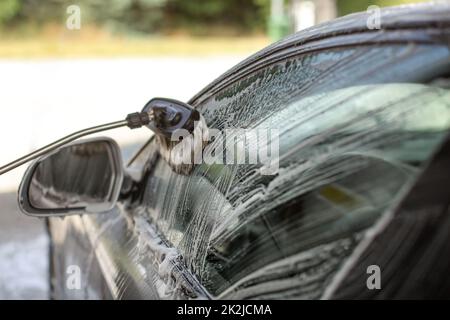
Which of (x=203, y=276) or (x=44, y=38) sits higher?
(x=44, y=38)

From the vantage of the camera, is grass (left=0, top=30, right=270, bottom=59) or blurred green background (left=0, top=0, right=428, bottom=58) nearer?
grass (left=0, top=30, right=270, bottom=59)

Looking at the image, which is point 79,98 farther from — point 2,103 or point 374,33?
point 374,33

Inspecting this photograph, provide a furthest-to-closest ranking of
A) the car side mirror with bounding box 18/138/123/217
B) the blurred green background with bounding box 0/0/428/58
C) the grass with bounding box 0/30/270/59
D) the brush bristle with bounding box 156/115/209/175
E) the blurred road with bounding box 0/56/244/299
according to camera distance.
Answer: the blurred green background with bounding box 0/0/428/58
the grass with bounding box 0/30/270/59
the blurred road with bounding box 0/56/244/299
the car side mirror with bounding box 18/138/123/217
the brush bristle with bounding box 156/115/209/175

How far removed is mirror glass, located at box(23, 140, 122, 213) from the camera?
255 centimetres

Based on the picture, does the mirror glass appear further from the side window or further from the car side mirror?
the side window

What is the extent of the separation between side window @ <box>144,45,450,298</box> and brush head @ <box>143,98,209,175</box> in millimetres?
118

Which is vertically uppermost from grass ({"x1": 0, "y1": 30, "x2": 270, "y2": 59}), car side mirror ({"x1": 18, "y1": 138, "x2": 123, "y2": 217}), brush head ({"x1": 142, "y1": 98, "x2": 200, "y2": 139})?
grass ({"x1": 0, "y1": 30, "x2": 270, "y2": 59})

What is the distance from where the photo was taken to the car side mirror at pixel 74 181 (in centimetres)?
252

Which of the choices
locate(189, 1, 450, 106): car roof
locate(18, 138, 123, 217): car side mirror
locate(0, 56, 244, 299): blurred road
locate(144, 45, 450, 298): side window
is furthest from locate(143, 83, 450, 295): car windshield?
locate(0, 56, 244, 299): blurred road

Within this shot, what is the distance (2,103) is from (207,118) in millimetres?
10810

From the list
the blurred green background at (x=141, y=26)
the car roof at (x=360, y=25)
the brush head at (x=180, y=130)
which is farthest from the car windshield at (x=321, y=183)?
the blurred green background at (x=141, y=26)

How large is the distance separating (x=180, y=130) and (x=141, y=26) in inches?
772
